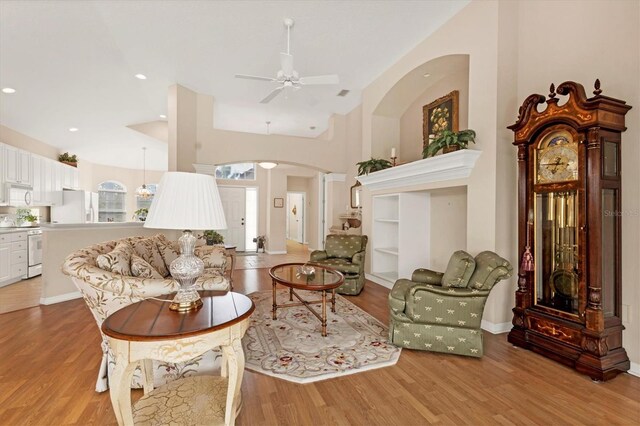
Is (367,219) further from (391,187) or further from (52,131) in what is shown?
(52,131)

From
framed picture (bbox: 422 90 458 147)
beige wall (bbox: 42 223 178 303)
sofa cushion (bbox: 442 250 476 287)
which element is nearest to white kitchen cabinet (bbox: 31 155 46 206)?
beige wall (bbox: 42 223 178 303)

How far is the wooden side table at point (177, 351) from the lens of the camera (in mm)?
1333

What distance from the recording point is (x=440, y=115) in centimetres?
444

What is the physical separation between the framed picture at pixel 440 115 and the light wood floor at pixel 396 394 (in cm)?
293

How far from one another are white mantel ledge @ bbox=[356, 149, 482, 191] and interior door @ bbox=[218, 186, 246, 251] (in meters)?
5.10

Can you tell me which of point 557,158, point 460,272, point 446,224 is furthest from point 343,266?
point 557,158

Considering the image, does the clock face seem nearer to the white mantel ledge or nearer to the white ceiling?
the white mantel ledge

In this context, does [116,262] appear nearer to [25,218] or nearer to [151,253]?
[151,253]

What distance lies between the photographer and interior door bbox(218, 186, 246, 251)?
29.4 ft

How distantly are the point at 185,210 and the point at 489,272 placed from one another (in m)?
2.44

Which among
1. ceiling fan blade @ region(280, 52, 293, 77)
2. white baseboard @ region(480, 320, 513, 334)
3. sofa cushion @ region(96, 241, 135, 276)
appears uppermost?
ceiling fan blade @ region(280, 52, 293, 77)

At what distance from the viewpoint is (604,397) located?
206cm

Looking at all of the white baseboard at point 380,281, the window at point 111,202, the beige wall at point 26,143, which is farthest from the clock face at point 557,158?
the window at point 111,202

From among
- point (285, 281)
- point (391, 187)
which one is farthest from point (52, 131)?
point (391, 187)
